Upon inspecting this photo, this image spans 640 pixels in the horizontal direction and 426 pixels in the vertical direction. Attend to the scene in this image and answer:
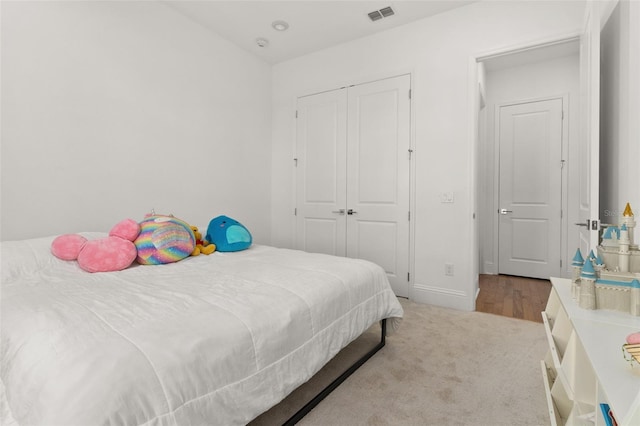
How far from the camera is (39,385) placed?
2.72 ft

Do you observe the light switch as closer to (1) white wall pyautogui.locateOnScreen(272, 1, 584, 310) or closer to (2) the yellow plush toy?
(1) white wall pyautogui.locateOnScreen(272, 1, 584, 310)

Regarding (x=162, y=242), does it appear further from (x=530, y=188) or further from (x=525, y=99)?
(x=525, y=99)

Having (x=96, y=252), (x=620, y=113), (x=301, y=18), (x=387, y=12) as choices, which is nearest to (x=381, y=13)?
(x=387, y=12)

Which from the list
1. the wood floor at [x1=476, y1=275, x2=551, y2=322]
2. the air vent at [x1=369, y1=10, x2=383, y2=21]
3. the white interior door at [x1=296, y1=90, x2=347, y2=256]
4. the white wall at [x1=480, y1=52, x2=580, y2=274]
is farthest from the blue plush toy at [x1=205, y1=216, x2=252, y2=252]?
the white wall at [x1=480, y1=52, x2=580, y2=274]

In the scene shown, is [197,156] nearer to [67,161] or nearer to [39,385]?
[67,161]

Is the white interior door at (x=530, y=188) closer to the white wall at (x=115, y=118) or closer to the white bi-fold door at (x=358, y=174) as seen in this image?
the white bi-fold door at (x=358, y=174)

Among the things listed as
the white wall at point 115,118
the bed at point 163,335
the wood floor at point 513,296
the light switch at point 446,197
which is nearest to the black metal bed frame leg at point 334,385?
the bed at point 163,335

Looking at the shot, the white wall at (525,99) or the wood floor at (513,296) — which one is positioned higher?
the white wall at (525,99)

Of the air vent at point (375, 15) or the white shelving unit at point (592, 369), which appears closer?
the white shelving unit at point (592, 369)

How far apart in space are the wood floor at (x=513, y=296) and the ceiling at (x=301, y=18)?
9.33ft

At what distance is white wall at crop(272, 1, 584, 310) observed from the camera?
282cm

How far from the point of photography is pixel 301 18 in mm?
3215

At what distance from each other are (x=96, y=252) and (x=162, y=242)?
0.35 m

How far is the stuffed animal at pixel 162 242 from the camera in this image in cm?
202
